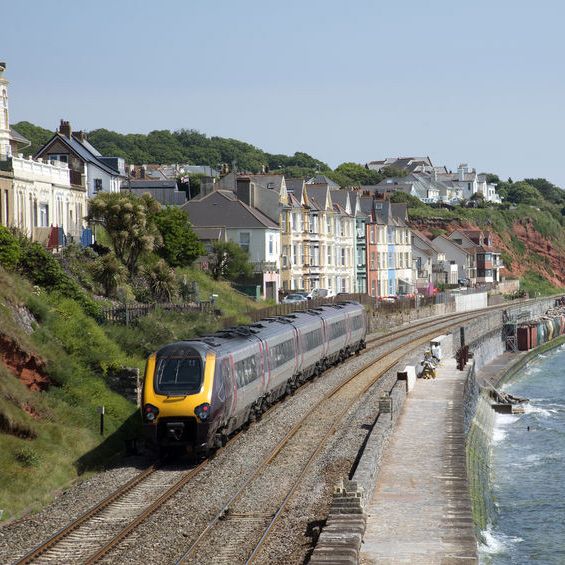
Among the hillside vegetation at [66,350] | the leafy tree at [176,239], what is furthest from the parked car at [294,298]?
the hillside vegetation at [66,350]

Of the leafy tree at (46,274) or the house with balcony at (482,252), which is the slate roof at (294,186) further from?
the house with balcony at (482,252)

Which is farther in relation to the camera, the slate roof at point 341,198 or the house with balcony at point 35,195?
the slate roof at point 341,198

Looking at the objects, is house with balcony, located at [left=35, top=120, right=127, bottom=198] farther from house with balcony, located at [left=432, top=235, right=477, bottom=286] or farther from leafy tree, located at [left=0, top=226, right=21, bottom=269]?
house with balcony, located at [left=432, top=235, right=477, bottom=286]

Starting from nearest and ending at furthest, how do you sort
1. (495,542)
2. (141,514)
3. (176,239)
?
(141,514), (495,542), (176,239)

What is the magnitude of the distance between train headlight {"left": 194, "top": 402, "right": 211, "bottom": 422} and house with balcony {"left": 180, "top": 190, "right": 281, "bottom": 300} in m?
48.9

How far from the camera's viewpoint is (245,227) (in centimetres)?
7788

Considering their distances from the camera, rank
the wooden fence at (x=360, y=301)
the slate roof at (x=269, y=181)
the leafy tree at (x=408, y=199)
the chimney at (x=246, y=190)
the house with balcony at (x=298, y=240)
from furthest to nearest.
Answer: the leafy tree at (x=408, y=199)
the house with balcony at (x=298, y=240)
the slate roof at (x=269, y=181)
the chimney at (x=246, y=190)
the wooden fence at (x=360, y=301)

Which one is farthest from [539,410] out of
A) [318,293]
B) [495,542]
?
[495,542]

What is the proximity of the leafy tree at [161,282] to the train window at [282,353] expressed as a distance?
49.3 ft

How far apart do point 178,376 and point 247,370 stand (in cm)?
460

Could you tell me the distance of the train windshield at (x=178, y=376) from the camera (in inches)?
1059

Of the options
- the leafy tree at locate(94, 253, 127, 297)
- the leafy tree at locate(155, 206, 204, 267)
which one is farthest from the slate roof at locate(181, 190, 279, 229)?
the leafy tree at locate(94, 253, 127, 297)

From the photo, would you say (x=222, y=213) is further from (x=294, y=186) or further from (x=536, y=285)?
(x=536, y=285)

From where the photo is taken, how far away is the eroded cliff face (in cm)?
16702
